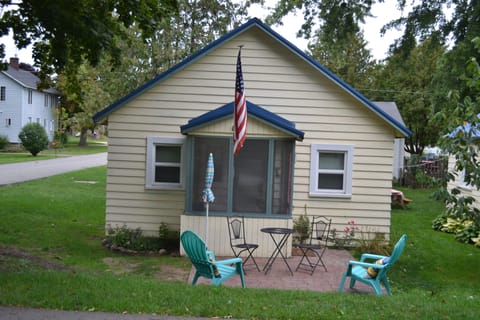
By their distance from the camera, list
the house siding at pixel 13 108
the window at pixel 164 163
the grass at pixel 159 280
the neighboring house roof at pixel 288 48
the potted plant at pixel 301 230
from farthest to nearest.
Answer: the house siding at pixel 13 108, the window at pixel 164 163, the potted plant at pixel 301 230, the neighboring house roof at pixel 288 48, the grass at pixel 159 280

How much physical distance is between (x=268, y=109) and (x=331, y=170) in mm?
2098

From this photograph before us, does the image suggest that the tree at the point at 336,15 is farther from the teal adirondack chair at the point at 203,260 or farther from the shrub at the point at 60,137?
the shrub at the point at 60,137

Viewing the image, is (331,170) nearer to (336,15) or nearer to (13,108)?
(336,15)

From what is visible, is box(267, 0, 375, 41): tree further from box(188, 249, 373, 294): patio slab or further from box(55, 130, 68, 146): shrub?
box(55, 130, 68, 146): shrub

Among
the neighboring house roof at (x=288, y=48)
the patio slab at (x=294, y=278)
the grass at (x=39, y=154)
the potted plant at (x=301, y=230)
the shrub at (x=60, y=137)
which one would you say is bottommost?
the patio slab at (x=294, y=278)

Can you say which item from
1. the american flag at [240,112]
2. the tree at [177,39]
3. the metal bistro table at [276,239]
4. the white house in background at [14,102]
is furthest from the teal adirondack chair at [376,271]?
the white house in background at [14,102]

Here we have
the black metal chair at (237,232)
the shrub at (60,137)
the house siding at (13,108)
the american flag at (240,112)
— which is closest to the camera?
the american flag at (240,112)

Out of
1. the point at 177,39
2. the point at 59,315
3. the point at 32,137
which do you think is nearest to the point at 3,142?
the point at 32,137

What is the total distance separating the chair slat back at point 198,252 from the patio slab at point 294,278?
3.35 feet

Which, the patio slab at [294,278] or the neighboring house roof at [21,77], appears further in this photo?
the neighboring house roof at [21,77]

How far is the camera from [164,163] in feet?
41.9

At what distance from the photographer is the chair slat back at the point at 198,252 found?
7832 millimetres

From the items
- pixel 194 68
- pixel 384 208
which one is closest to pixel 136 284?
pixel 194 68

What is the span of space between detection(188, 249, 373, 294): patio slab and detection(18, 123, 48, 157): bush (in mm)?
35898
